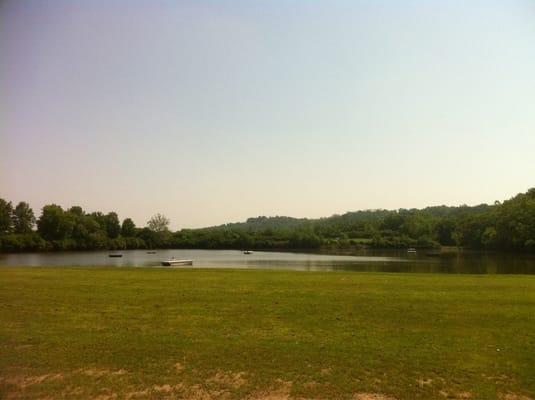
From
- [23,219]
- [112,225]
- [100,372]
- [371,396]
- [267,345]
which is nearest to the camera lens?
[371,396]

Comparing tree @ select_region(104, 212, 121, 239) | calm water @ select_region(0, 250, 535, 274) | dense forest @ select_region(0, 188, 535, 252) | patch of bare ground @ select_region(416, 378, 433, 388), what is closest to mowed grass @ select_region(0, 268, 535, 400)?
patch of bare ground @ select_region(416, 378, 433, 388)

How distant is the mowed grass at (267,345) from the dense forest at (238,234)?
8703cm

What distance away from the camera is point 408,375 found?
28.0 feet

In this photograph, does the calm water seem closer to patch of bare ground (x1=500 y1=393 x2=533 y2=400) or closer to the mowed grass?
the mowed grass

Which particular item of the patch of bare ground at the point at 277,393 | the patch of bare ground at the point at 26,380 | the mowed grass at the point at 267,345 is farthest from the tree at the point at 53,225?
the patch of bare ground at the point at 277,393

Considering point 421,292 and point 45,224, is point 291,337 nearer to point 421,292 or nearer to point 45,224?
point 421,292

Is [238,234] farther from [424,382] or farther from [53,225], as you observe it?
[424,382]

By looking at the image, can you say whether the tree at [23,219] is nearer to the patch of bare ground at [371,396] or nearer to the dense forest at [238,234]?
the dense forest at [238,234]

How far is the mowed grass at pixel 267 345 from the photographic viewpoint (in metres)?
8.04

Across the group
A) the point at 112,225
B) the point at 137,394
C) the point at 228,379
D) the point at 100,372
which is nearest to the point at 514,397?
the point at 228,379

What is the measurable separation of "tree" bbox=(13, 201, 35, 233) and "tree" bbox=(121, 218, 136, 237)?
121ft

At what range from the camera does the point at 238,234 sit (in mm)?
186750

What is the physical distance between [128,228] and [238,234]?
4424cm

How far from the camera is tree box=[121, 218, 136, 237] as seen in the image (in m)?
170
